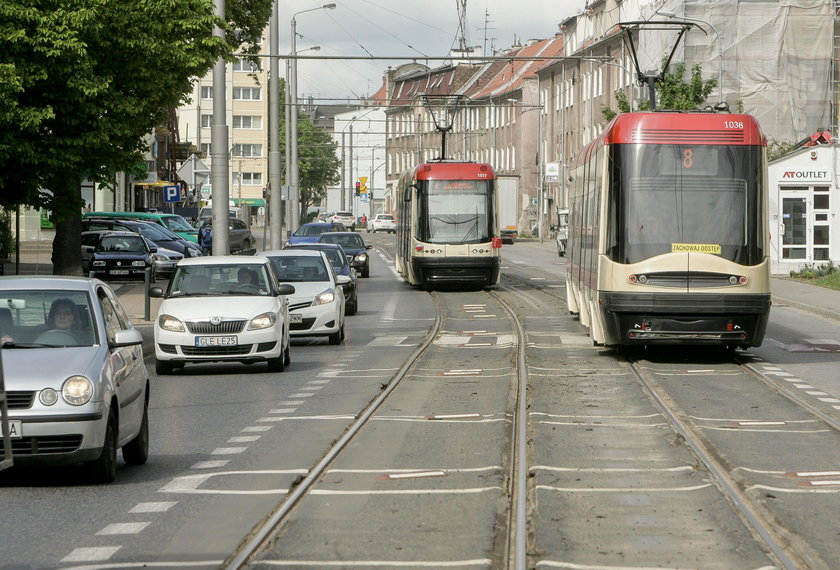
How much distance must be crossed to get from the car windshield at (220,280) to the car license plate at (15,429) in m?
10.1

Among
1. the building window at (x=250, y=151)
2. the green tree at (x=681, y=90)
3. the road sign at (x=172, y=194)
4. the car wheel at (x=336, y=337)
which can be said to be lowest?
the car wheel at (x=336, y=337)

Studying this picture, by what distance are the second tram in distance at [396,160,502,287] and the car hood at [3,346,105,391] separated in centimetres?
2939

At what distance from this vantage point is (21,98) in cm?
2494

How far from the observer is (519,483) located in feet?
33.0

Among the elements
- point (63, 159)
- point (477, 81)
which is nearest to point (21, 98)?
point (63, 159)

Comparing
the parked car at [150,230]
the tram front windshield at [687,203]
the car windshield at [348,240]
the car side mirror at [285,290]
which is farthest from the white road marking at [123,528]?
the parked car at [150,230]

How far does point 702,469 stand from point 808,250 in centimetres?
3789

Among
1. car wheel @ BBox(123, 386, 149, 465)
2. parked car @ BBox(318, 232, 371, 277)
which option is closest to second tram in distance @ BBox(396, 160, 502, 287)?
parked car @ BBox(318, 232, 371, 277)

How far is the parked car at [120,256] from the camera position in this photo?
44469mm

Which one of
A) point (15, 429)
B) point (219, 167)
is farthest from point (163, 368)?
point (219, 167)

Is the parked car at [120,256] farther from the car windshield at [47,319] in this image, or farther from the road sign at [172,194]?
the car windshield at [47,319]

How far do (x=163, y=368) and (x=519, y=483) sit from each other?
32.7ft

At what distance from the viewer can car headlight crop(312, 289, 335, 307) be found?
2398 centimetres

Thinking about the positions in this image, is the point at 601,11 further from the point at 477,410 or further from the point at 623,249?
the point at 477,410
